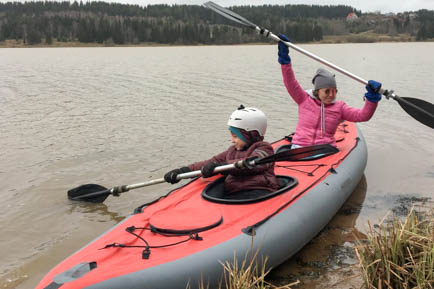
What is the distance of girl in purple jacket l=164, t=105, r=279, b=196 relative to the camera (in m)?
4.25

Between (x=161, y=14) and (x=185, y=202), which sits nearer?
(x=185, y=202)

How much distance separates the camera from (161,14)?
11031 cm

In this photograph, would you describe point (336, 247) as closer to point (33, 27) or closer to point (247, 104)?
point (247, 104)

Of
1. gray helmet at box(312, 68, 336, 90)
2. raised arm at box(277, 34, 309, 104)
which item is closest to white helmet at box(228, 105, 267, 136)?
raised arm at box(277, 34, 309, 104)

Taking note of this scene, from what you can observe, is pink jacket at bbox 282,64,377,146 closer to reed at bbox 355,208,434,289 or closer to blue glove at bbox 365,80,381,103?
blue glove at bbox 365,80,381,103

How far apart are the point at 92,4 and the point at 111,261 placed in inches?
4907

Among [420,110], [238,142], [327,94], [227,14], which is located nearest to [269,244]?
[238,142]

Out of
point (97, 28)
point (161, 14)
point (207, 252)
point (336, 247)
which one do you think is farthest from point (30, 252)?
point (161, 14)

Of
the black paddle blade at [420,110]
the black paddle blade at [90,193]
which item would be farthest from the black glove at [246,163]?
the black paddle blade at [420,110]

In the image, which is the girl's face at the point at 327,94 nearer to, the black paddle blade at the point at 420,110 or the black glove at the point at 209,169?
the black paddle blade at the point at 420,110

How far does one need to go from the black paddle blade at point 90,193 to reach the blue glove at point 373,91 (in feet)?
12.1

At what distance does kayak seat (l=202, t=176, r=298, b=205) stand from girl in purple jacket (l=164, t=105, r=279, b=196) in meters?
0.03

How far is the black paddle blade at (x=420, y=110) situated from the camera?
5.38 metres

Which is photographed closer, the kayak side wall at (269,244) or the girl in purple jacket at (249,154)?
the kayak side wall at (269,244)
